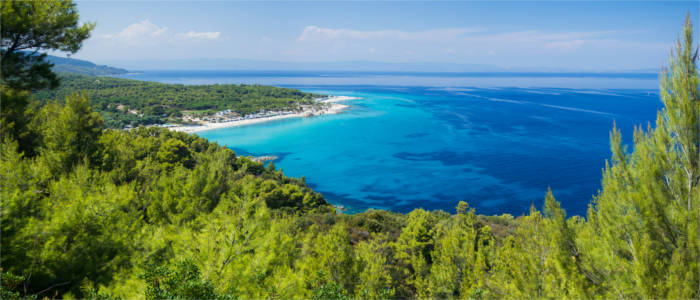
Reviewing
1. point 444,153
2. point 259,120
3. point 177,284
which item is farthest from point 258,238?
point 259,120

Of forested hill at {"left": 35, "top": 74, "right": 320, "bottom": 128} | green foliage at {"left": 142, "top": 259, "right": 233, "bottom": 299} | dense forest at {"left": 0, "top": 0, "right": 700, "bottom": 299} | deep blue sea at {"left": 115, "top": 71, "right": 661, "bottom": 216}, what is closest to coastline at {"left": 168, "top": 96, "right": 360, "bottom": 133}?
deep blue sea at {"left": 115, "top": 71, "right": 661, "bottom": 216}

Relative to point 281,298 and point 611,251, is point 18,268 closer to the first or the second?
point 281,298

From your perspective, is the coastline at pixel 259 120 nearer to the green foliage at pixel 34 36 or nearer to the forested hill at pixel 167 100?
the forested hill at pixel 167 100

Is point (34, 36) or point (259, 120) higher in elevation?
point (34, 36)

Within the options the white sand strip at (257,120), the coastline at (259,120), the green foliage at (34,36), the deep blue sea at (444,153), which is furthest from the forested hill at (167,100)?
the green foliage at (34,36)

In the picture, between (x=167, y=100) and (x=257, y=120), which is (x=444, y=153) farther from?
(x=167, y=100)
